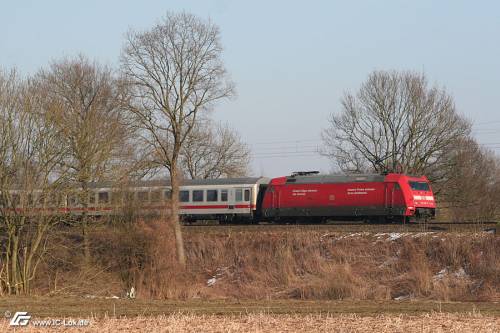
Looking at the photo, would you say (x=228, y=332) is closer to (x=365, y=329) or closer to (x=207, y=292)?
(x=365, y=329)

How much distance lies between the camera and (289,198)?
42219mm

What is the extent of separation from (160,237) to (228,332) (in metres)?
Answer: 20.5

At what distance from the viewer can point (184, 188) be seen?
45.9 meters

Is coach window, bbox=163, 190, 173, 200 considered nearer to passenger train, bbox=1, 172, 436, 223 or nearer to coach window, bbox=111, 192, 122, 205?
passenger train, bbox=1, 172, 436, 223

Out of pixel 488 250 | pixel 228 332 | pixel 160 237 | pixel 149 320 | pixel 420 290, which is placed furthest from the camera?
pixel 160 237

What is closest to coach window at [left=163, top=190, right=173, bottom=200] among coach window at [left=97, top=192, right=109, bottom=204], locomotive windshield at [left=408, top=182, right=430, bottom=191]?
coach window at [left=97, top=192, right=109, bottom=204]

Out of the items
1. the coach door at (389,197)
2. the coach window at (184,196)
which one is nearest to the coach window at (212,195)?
the coach window at (184,196)

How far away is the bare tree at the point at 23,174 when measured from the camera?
27.9 meters

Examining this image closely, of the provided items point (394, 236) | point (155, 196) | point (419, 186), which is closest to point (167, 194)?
point (155, 196)

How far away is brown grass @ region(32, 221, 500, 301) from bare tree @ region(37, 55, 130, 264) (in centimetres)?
220

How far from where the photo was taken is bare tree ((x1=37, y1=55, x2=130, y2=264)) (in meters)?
29.9

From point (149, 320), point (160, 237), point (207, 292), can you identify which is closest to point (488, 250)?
point (207, 292)

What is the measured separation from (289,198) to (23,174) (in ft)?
59.2

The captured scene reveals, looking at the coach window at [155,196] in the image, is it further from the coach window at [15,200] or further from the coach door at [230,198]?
the coach window at [15,200]
